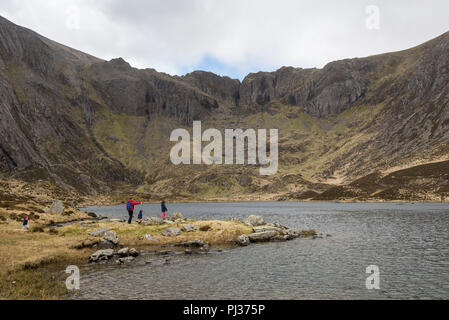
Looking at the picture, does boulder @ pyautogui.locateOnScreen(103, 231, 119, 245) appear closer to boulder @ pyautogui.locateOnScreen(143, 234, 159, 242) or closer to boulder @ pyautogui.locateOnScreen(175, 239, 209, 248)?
boulder @ pyautogui.locateOnScreen(143, 234, 159, 242)

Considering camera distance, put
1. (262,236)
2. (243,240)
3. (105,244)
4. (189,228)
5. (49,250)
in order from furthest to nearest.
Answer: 1. (189,228)
2. (262,236)
3. (243,240)
4. (105,244)
5. (49,250)

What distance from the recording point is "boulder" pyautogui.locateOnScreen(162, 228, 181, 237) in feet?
156

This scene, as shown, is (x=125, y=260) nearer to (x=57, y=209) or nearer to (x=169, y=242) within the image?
(x=169, y=242)

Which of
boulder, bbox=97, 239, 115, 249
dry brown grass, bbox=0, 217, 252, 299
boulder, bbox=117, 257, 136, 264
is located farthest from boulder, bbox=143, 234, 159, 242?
boulder, bbox=117, 257, 136, 264

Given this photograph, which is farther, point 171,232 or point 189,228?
point 189,228

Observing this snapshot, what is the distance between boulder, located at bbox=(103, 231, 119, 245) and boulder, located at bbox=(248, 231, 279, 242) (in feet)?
65.1

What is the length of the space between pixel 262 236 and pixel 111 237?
2302 centimetres

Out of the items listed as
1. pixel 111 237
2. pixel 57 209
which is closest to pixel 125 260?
pixel 111 237

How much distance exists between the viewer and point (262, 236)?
50.4m

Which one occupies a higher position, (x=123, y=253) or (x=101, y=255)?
(x=101, y=255)

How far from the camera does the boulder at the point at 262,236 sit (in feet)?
162
